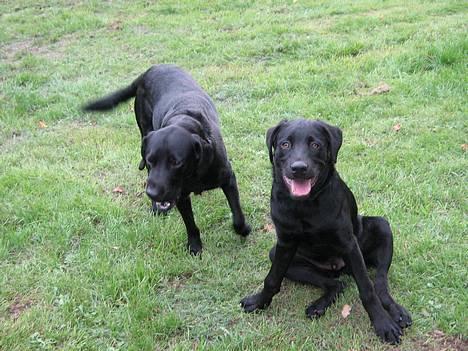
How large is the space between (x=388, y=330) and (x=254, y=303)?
813 millimetres

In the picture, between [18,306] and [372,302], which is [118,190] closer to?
[18,306]

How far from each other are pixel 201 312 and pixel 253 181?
5.75 ft

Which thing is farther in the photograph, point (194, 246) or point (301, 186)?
point (194, 246)

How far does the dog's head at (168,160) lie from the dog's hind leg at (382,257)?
1202 mm

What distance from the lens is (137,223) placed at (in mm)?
4629

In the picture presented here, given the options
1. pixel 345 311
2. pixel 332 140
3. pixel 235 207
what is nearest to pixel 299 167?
pixel 332 140

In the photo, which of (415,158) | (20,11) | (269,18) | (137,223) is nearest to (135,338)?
(137,223)

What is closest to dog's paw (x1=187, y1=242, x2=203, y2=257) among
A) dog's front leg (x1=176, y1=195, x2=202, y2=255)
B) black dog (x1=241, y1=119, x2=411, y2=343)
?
dog's front leg (x1=176, y1=195, x2=202, y2=255)

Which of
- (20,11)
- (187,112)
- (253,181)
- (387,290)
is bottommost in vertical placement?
(20,11)

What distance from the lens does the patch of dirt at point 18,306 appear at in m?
3.65

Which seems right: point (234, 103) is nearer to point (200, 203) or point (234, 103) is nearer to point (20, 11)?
point (200, 203)

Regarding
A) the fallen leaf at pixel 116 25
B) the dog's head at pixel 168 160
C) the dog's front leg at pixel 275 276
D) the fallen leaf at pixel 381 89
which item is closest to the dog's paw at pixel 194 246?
the dog's head at pixel 168 160

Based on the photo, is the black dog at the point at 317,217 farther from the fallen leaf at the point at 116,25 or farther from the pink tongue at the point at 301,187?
the fallen leaf at the point at 116,25

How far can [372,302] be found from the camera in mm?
3271
